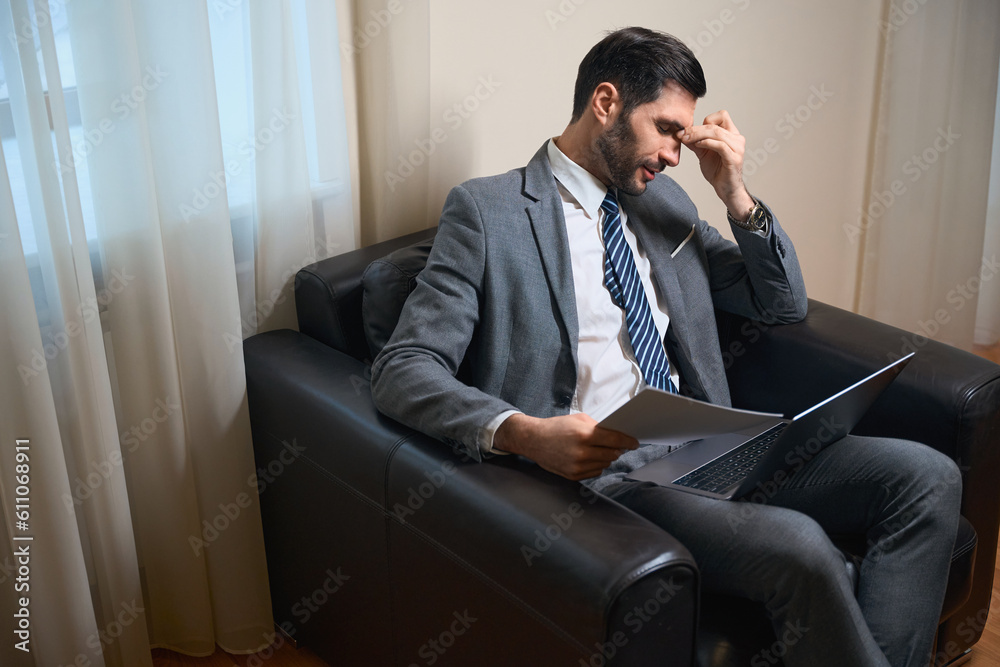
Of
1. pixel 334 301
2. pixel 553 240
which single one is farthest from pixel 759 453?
pixel 334 301

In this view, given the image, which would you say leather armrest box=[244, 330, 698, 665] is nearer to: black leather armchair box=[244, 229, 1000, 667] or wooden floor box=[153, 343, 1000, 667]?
black leather armchair box=[244, 229, 1000, 667]

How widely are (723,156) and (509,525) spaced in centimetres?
92

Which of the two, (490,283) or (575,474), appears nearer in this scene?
(575,474)

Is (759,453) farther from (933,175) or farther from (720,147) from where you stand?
(933,175)

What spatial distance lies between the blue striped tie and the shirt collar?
43 mm

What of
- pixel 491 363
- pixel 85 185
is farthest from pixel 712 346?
pixel 85 185

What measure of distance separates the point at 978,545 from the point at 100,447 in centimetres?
159

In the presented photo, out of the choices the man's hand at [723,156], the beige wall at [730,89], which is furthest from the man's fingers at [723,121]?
the beige wall at [730,89]

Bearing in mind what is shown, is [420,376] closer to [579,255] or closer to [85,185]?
[579,255]

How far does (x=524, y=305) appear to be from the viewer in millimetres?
1648

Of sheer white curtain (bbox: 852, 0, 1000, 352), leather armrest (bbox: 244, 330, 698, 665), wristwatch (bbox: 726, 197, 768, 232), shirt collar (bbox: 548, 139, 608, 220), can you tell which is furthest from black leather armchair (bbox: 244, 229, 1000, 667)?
sheer white curtain (bbox: 852, 0, 1000, 352)

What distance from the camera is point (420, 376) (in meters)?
1.47

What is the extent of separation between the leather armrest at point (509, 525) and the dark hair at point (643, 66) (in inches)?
27.8

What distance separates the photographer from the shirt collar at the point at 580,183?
178 cm
